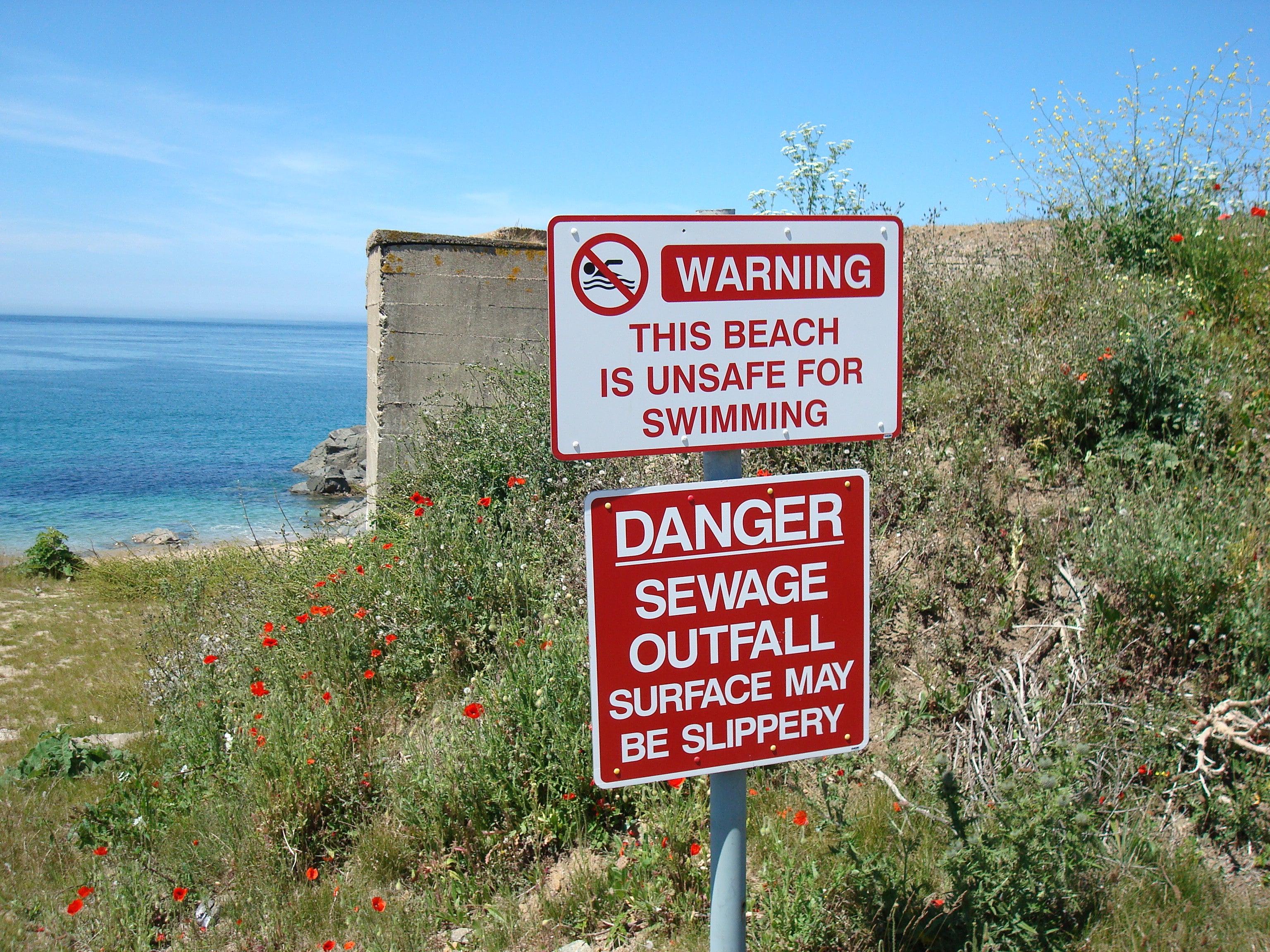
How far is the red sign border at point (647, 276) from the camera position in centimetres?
159

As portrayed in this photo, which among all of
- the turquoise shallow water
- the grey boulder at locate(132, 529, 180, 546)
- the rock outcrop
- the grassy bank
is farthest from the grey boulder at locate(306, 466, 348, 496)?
the grassy bank

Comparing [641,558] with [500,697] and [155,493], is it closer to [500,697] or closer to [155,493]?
[500,697]

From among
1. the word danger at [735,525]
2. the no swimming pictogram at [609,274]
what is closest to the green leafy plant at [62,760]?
the word danger at [735,525]

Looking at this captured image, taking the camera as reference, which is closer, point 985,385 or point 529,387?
point 985,385

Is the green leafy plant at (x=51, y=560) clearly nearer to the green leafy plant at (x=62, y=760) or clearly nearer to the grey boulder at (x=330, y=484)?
the grey boulder at (x=330, y=484)

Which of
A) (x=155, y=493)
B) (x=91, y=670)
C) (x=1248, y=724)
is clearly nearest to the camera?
(x=1248, y=724)

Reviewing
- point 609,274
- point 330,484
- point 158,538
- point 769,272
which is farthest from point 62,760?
point 330,484

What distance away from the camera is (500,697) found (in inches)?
135

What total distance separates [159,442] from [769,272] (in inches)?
1718

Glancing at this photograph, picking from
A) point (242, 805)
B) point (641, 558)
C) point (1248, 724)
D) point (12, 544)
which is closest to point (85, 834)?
point (242, 805)

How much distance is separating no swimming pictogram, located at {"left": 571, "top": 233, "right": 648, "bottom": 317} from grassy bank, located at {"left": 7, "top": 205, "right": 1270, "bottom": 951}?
4.99 feet

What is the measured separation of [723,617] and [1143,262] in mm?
5697

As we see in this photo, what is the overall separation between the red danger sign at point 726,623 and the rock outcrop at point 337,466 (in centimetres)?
2371

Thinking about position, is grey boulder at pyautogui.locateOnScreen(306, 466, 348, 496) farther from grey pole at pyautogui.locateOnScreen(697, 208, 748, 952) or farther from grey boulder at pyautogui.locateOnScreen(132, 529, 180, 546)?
grey pole at pyautogui.locateOnScreen(697, 208, 748, 952)
